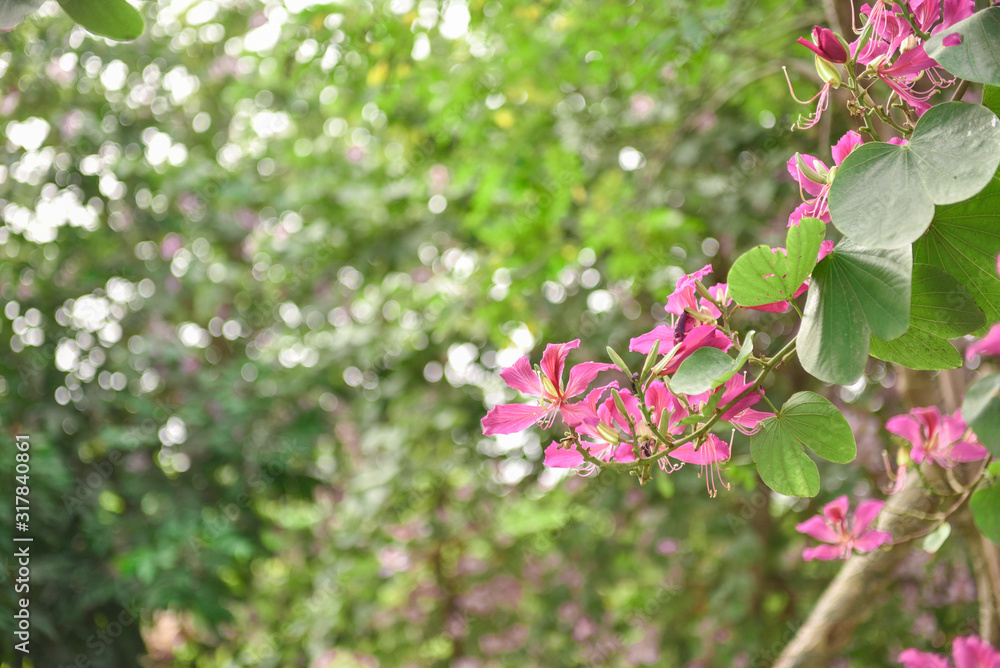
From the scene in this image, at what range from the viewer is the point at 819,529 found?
2.86 feet

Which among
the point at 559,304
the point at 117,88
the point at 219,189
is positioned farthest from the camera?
the point at 219,189

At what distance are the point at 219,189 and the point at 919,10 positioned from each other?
2.75 meters

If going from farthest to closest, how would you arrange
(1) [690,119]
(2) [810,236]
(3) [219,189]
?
(3) [219,189] → (1) [690,119] → (2) [810,236]

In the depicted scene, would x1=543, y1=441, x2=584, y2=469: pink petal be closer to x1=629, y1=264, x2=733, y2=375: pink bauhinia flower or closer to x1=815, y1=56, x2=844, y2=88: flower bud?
x1=629, y1=264, x2=733, y2=375: pink bauhinia flower

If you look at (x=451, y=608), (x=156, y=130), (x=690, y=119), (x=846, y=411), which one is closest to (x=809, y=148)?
(x=690, y=119)

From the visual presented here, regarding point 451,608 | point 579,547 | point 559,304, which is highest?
point 559,304

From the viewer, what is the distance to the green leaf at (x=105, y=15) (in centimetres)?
62

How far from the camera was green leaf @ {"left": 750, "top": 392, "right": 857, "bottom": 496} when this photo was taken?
19.9 inches

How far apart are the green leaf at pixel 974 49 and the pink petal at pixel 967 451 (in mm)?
519

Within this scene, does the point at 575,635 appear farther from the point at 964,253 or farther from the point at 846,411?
the point at 964,253

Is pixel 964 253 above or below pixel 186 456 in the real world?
above

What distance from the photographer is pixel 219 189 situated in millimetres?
2871

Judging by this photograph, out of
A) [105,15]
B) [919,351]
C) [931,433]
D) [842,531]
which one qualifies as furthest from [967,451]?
[105,15]

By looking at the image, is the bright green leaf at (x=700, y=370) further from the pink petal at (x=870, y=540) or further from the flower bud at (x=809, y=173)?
the pink petal at (x=870, y=540)
